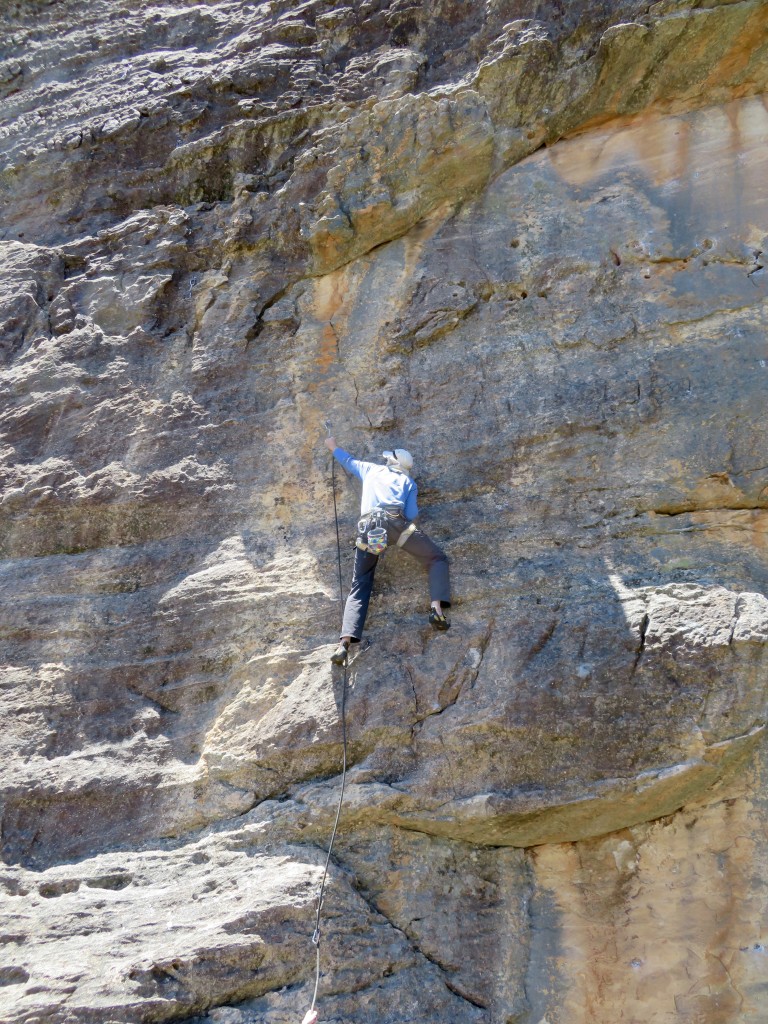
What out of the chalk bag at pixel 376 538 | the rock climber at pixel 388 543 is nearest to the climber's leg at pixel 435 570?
the rock climber at pixel 388 543

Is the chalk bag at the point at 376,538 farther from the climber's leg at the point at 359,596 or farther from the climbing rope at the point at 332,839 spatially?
the climbing rope at the point at 332,839

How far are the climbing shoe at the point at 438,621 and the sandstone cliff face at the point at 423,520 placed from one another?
0.53 ft

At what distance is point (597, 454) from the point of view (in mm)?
6418

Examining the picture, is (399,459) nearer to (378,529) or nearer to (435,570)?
(378,529)

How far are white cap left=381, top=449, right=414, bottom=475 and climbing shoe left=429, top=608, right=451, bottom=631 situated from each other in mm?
1033

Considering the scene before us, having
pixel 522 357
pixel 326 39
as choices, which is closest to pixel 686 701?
pixel 522 357

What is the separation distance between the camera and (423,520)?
6.53 meters

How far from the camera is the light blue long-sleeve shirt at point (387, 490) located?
6.14m

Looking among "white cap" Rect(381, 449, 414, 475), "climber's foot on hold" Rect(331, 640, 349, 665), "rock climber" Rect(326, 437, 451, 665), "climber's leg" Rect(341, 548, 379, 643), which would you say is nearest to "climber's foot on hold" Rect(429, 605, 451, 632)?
"rock climber" Rect(326, 437, 451, 665)

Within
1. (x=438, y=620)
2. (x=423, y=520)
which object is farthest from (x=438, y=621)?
(x=423, y=520)

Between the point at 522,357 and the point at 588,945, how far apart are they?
3907 millimetres

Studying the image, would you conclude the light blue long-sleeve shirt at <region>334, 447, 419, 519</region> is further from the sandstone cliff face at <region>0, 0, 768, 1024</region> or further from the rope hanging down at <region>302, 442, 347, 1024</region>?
the rope hanging down at <region>302, 442, 347, 1024</region>

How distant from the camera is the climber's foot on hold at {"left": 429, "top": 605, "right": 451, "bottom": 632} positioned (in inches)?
236

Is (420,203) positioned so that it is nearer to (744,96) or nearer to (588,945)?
(744,96)
